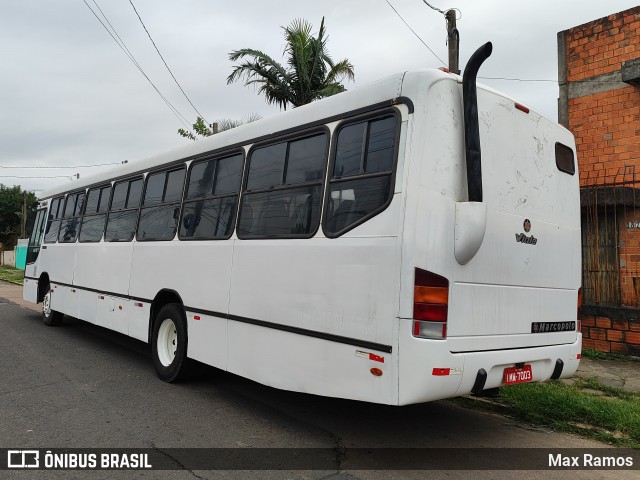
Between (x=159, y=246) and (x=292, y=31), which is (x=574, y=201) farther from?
(x=292, y=31)

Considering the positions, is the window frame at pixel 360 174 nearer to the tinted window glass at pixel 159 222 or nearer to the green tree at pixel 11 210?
the tinted window glass at pixel 159 222

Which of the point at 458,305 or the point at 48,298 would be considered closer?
the point at 458,305

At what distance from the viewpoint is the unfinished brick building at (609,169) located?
7.64 meters

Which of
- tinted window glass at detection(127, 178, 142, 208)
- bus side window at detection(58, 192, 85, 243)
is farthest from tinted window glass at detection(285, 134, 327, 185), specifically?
bus side window at detection(58, 192, 85, 243)

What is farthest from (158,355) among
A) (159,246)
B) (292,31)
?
(292,31)

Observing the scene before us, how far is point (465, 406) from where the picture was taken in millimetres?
5773

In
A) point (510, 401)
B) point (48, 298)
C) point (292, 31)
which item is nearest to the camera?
point (510, 401)

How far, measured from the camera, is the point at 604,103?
27.2 ft

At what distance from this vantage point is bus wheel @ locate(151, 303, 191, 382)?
6.19 metres

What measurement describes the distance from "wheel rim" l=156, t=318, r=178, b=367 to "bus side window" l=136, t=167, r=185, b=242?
1.10 metres

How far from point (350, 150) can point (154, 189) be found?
12.8ft

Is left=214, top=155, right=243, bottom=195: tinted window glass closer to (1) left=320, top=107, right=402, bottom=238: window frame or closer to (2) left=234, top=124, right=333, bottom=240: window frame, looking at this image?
(2) left=234, top=124, right=333, bottom=240: window frame

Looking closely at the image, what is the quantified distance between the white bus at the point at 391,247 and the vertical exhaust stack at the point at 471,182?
0.01 meters

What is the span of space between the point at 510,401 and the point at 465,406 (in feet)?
1.56
